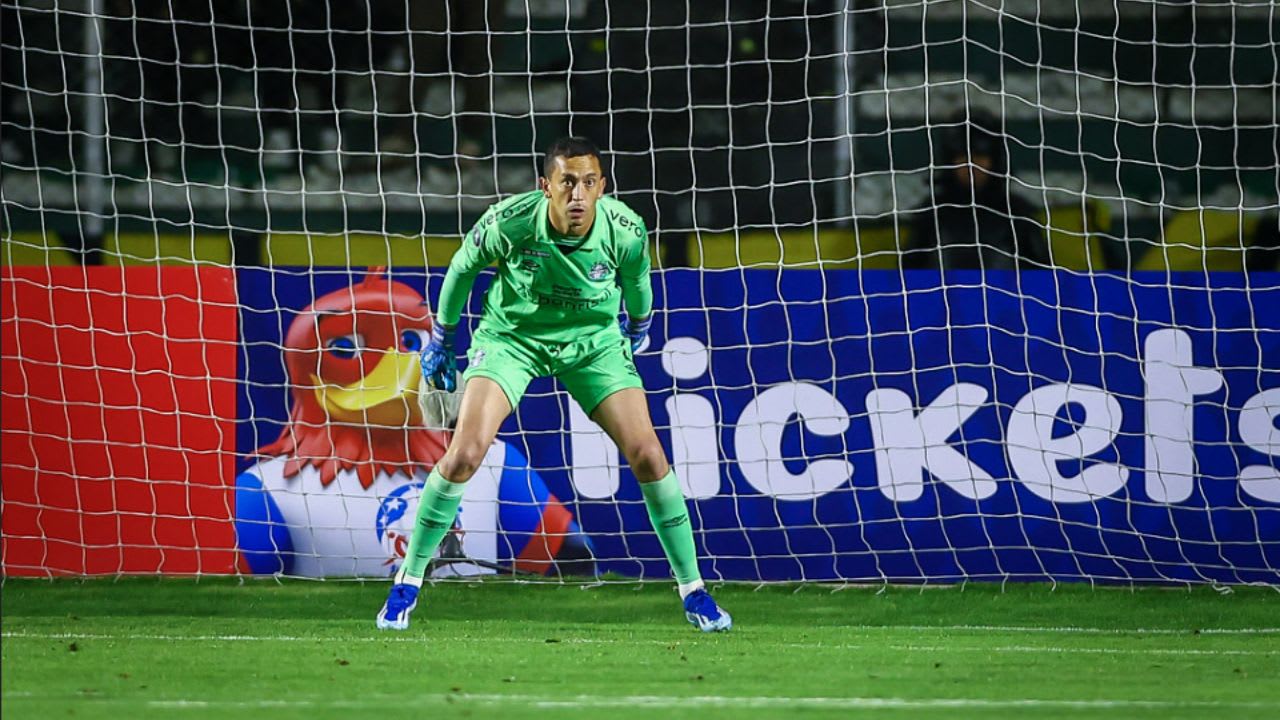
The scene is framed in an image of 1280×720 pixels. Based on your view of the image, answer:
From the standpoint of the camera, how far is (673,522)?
20.9 feet

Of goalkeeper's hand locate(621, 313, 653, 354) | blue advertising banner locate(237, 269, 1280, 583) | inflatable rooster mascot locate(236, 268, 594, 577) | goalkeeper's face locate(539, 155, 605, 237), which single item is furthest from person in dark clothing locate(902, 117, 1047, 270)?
goalkeeper's face locate(539, 155, 605, 237)

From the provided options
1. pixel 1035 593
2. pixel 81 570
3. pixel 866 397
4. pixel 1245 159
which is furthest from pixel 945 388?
pixel 81 570

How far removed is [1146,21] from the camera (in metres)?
9.77

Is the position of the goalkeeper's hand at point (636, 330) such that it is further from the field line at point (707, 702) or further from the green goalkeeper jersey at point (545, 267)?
the field line at point (707, 702)

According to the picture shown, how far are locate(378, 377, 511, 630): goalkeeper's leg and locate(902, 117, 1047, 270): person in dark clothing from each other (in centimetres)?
295

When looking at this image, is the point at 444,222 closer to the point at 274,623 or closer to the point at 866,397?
the point at 866,397

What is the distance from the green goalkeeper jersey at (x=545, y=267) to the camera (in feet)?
20.4

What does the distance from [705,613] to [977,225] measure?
9.99ft

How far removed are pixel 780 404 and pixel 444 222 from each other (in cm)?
247

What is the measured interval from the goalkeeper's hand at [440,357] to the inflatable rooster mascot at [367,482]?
1.42m

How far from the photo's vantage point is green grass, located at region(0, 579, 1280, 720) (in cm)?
472

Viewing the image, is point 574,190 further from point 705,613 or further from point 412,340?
point 412,340

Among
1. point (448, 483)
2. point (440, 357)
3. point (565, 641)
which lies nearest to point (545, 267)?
point (440, 357)

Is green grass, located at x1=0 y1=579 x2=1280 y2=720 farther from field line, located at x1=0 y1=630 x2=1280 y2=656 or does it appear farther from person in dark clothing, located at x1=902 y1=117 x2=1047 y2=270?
person in dark clothing, located at x1=902 y1=117 x2=1047 y2=270
